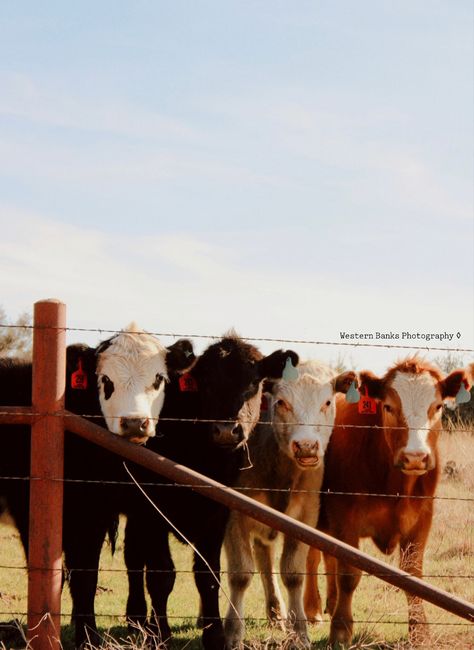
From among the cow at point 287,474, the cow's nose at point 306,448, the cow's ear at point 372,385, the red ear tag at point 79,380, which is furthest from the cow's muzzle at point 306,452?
the red ear tag at point 79,380

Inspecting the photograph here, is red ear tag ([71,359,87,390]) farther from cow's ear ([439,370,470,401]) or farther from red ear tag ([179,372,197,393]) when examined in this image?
cow's ear ([439,370,470,401])

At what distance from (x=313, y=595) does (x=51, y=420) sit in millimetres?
3906

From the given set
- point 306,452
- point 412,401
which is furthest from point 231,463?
point 412,401

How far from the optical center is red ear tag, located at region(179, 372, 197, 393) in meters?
6.55

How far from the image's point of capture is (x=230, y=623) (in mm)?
6641

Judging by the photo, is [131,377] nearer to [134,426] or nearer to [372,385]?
[134,426]

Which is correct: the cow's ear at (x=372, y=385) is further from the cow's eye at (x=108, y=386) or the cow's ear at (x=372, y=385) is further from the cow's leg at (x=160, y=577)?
the cow's eye at (x=108, y=386)

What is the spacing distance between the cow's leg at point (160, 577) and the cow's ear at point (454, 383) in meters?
2.37

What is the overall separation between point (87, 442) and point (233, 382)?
42.7 inches

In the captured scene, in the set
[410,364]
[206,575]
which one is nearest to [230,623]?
[206,575]

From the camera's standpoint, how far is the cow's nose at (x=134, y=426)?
5.55 meters

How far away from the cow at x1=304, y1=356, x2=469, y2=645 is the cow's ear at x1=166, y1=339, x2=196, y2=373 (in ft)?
4.72

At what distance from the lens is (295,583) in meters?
6.87

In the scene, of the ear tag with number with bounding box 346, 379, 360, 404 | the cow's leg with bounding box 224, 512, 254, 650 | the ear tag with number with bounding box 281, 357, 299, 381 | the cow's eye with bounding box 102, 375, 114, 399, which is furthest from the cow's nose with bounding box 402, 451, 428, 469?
the cow's eye with bounding box 102, 375, 114, 399
